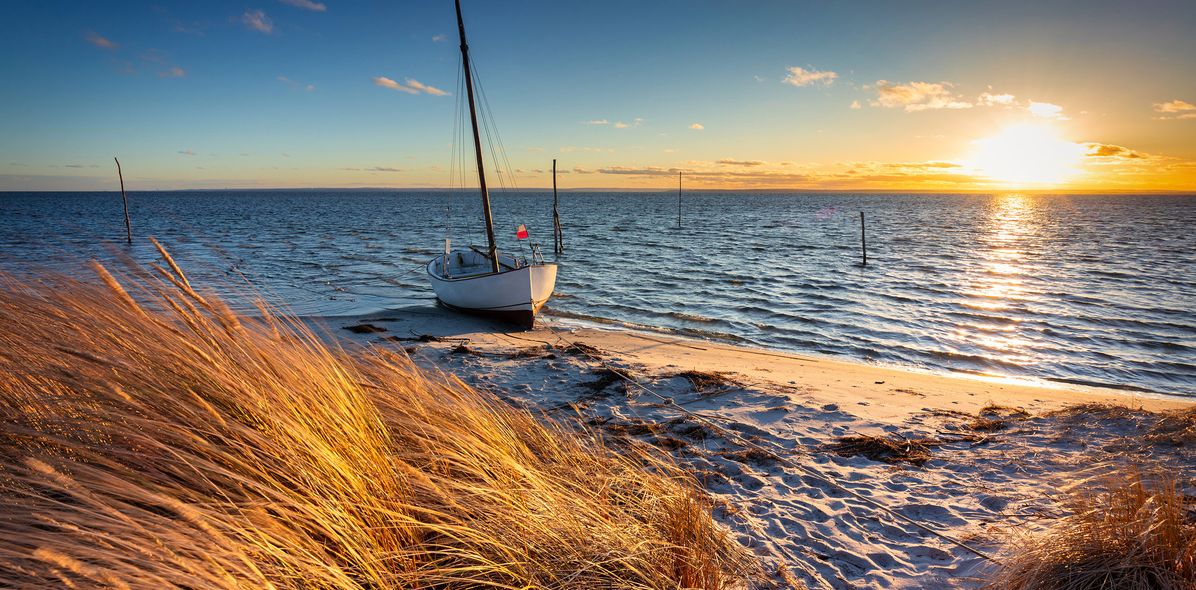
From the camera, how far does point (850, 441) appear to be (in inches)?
→ 241

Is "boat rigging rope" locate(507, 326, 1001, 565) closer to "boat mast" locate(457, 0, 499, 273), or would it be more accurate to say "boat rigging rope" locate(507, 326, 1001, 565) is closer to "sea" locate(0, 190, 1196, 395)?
"sea" locate(0, 190, 1196, 395)

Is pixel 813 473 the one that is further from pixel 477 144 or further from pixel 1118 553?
pixel 477 144

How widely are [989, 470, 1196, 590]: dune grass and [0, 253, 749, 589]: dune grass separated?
1577 mm

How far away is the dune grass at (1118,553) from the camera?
258cm

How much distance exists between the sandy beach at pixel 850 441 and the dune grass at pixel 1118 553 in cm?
65

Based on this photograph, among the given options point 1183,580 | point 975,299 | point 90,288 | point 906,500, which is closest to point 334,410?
point 90,288

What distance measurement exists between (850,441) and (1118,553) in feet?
11.3

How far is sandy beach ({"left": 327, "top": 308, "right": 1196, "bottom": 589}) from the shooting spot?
3.93 meters

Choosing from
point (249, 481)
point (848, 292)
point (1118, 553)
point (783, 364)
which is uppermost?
point (249, 481)

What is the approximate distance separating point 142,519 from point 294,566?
50 centimetres

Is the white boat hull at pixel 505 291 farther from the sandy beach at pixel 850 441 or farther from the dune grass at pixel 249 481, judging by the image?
the dune grass at pixel 249 481

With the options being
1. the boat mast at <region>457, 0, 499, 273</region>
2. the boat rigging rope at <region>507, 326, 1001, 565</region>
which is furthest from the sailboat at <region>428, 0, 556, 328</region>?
the boat rigging rope at <region>507, 326, 1001, 565</region>

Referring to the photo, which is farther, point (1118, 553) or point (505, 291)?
point (505, 291)

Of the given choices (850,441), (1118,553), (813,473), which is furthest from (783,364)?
(1118,553)
